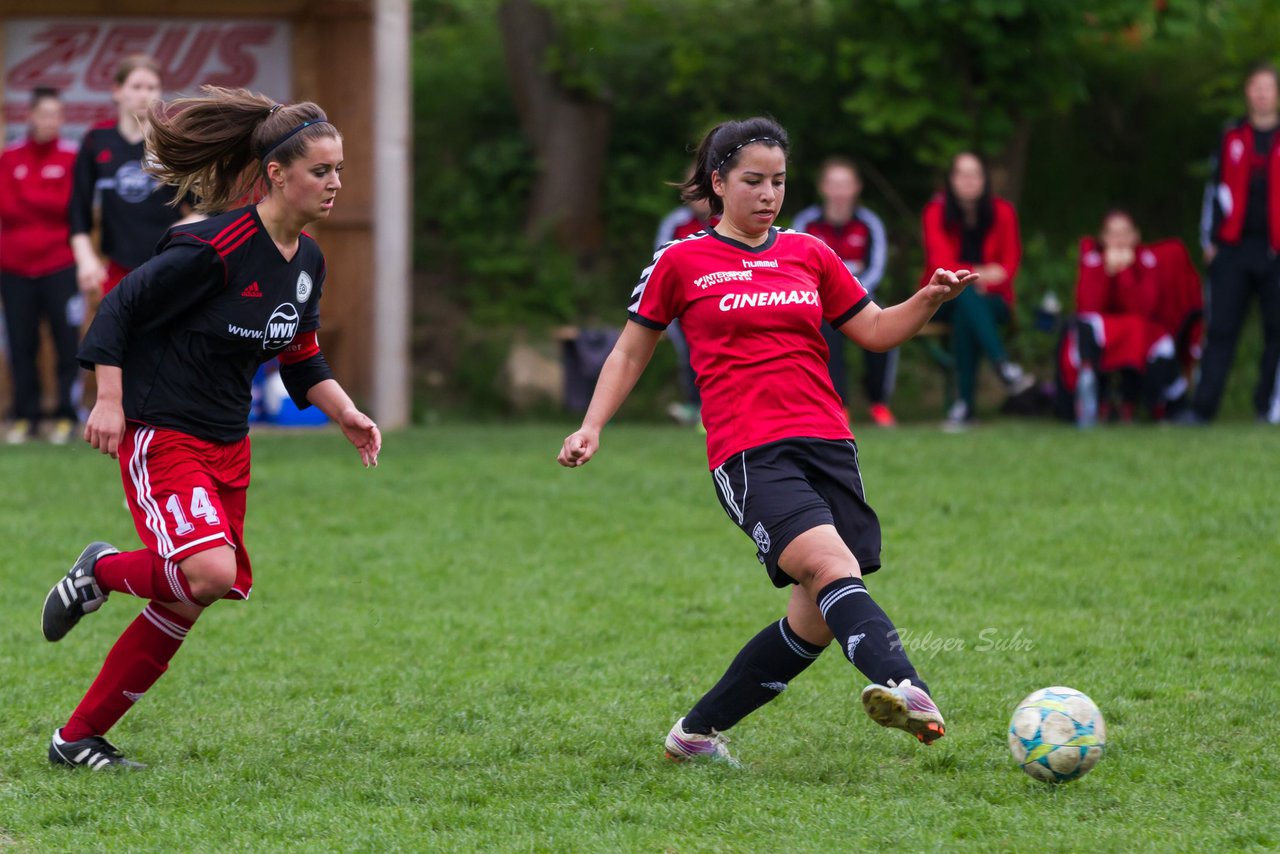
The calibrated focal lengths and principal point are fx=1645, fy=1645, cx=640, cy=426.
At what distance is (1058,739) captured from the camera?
411 cm

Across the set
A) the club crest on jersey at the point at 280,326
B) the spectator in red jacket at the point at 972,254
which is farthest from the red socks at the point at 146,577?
the spectator in red jacket at the point at 972,254

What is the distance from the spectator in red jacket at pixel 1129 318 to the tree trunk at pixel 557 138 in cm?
478

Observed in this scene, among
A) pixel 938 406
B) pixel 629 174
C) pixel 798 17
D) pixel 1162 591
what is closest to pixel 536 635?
pixel 1162 591

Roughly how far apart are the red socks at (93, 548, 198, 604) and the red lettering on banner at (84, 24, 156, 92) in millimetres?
9126

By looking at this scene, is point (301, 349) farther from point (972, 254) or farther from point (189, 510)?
point (972, 254)

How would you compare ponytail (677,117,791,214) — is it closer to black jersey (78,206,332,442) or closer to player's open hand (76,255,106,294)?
black jersey (78,206,332,442)

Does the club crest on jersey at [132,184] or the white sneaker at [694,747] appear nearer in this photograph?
the white sneaker at [694,747]

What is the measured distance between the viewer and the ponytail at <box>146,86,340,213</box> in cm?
454

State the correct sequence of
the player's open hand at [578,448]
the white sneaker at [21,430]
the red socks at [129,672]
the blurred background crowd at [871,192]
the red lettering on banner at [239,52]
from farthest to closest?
1. the red lettering on banner at [239,52]
2. the white sneaker at [21,430]
3. the blurred background crowd at [871,192]
4. the red socks at [129,672]
5. the player's open hand at [578,448]

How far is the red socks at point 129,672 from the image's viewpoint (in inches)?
179

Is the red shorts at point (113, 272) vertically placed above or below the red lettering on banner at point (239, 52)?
below

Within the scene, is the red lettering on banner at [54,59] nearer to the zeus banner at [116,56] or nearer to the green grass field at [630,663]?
the zeus banner at [116,56]

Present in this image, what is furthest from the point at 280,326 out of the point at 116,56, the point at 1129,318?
the point at 116,56

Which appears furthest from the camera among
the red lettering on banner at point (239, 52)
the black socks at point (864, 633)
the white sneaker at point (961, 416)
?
the red lettering on banner at point (239, 52)
